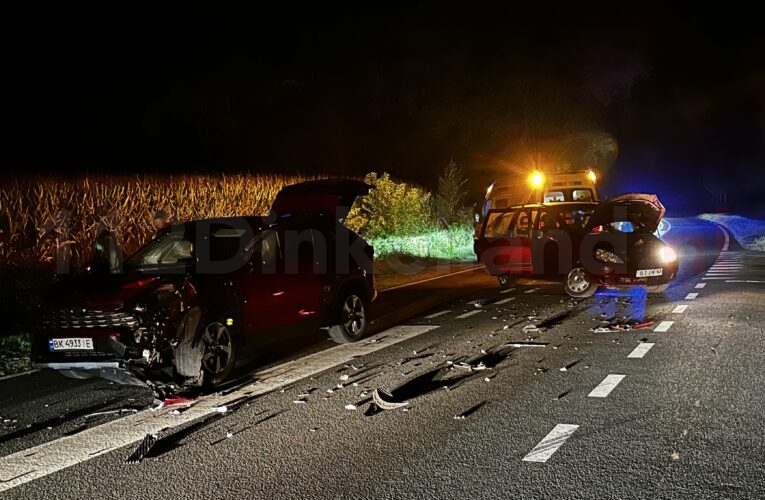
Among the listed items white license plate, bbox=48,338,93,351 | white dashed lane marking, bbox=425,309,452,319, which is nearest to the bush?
white dashed lane marking, bbox=425,309,452,319

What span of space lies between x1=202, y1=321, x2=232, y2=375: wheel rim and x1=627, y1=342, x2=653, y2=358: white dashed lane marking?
4380 millimetres

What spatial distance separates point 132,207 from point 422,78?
3504 centimetres

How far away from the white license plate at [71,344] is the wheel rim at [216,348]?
1.04m

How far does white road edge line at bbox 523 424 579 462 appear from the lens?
517cm

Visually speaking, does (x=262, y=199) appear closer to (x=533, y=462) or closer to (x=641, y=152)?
(x=533, y=462)

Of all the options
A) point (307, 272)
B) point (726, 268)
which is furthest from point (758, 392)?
point (726, 268)

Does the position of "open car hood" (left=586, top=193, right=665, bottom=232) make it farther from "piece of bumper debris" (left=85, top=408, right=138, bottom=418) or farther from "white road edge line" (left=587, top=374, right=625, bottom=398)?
"piece of bumper debris" (left=85, top=408, right=138, bottom=418)

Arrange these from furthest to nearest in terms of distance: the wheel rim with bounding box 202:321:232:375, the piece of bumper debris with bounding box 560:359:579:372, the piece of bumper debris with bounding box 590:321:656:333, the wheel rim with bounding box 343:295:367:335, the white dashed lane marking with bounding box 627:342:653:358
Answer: the piece of bumper debris with bounding box 590:321:656:333 < the wheel rim with bounding box 343:295:367:335 < the white dashed lane marking with bounding box 627:342:653:358 < the piece of bumper debris with bounding box 560:359:579:372 < the wheel rim with bounding box 202:321:232:375

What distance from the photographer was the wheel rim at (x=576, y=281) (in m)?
14.1

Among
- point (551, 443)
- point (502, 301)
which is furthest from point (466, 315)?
point (551, 443)

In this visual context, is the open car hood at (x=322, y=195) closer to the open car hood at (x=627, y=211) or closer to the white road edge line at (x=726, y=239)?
the open car hood at (x=627, y=211)

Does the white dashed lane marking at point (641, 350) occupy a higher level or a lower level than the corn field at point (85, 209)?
lower

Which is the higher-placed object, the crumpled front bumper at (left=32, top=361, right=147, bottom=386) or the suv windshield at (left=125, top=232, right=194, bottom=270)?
the suv windshield at (left=125, top=232, right=194, bottom=270)

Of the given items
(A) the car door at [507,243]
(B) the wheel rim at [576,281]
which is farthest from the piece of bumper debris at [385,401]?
(A) the car door at [507,243]
